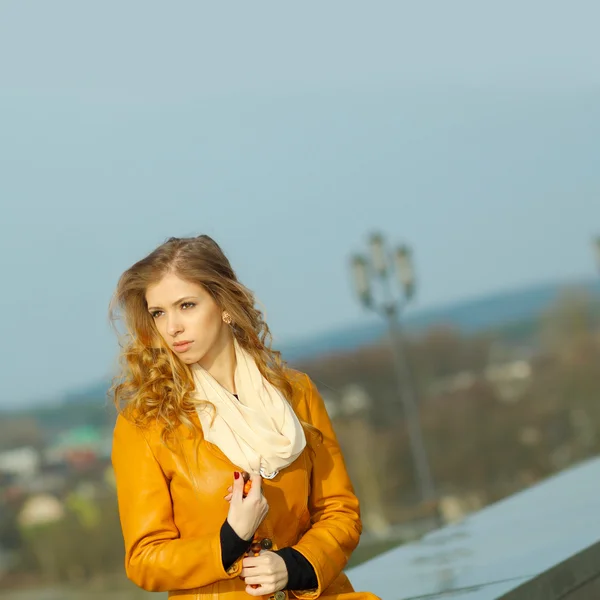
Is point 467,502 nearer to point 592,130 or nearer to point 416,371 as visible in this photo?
point 416,371

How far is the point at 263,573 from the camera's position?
6.10 ft

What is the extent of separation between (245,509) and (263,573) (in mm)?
115

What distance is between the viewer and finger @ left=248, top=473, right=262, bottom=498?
1816 millimetres

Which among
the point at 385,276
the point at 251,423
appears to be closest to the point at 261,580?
the point at 251,423

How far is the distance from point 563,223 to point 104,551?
A: 31758 millimetres

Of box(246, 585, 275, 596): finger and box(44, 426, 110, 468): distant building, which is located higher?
box(44, 426, 110, 468): distant building

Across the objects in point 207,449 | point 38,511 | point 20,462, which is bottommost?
point 38,511

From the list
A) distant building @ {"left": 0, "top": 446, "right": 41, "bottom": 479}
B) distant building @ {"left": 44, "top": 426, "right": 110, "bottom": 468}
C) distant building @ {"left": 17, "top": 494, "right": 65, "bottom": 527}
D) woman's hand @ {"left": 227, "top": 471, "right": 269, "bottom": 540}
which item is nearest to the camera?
woman's hand @ {"left": 227, "top": 471, "right": 269, "bottom": 540}

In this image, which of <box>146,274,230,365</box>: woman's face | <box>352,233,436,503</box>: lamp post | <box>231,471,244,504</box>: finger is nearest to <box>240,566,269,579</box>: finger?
<box>231,471,244,504</box>: finger

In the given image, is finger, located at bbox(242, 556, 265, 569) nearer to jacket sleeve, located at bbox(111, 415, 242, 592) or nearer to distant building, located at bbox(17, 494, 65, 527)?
jacket sleeve, located at bbox(111, 415, 242, 592)

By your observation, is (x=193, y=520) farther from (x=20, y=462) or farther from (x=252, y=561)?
(x=20, y=462)

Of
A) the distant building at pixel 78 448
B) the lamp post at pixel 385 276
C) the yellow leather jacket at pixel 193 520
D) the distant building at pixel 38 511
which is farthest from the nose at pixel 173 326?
the distant building at pixel 78 448

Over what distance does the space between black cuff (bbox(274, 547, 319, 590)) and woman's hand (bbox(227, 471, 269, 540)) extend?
0.33 ft

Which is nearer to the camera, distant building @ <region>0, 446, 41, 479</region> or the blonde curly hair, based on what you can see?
the blonde curly hair
